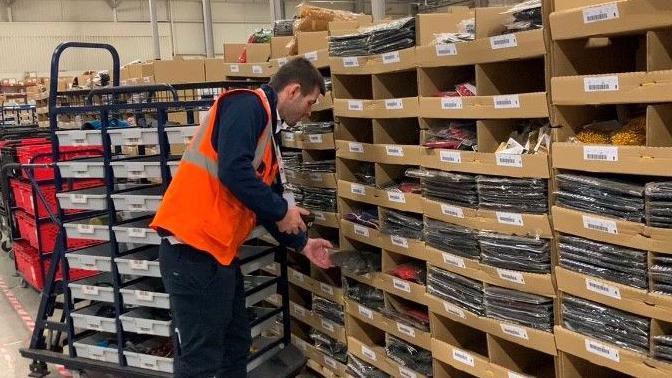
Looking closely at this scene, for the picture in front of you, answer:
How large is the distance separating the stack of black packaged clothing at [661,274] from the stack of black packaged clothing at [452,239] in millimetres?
845

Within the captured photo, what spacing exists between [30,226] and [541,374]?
5.15 metres

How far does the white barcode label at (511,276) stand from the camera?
9.02 ft

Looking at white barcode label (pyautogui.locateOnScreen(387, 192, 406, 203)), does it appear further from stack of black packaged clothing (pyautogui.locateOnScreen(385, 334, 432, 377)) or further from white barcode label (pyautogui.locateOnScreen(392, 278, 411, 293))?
stack of black packaged clothing (pyautogui.locateOnScreen(385, 334, 432, 377))

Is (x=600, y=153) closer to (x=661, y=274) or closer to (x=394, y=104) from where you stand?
(x=661, y=274)

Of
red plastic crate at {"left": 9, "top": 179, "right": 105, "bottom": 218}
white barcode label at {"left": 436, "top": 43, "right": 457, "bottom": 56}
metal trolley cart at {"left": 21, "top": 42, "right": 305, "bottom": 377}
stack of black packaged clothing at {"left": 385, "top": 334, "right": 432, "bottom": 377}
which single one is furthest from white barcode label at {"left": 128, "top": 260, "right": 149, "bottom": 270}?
white barcode label at {"left": 436, "top": 43, "right": 457, "bottom": 56}

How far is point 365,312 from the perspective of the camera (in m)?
3.83

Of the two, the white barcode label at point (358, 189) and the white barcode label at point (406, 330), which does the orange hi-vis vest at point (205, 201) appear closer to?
the white barcode label at point (358, 189)

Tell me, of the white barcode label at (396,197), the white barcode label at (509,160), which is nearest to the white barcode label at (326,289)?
the white barcode label at (396,197)

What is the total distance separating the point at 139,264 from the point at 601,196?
8.78 feet

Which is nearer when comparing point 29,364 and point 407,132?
point 407,132

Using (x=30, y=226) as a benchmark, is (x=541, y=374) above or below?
below

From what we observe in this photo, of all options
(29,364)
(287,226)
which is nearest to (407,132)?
(287,226)

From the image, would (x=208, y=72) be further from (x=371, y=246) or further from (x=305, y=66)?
(x=305, y=66)

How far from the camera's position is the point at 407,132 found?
3.75m
